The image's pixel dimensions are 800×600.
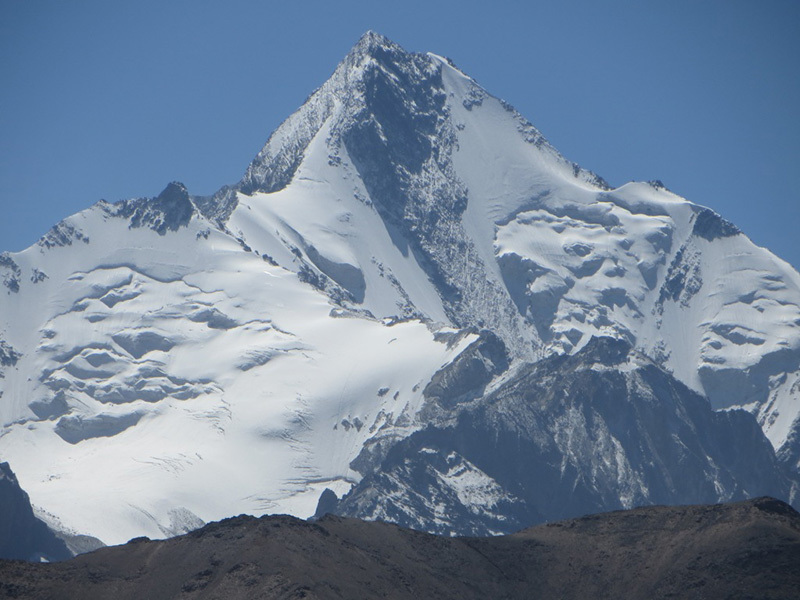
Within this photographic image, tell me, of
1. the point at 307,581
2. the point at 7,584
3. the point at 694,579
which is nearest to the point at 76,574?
the point at 7,584

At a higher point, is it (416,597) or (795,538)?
(795,538)

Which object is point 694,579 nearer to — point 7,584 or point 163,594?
point 163,594

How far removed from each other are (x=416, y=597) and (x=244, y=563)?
17.1 meters

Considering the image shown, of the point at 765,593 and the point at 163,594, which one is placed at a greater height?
the point at 765,593

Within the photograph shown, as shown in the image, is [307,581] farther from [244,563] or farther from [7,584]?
[7,584]

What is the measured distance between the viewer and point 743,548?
199500 mm

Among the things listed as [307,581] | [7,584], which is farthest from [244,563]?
[7,584]

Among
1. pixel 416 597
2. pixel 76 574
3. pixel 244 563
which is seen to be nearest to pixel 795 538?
pixel 416 597

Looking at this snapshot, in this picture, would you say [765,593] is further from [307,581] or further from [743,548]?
[307,581]

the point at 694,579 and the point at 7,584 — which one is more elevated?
the point at 694,579

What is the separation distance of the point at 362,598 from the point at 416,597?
334 inches

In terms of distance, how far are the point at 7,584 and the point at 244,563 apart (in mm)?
22158

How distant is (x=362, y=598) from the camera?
19312 centimetres

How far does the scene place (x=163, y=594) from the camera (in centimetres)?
19400
